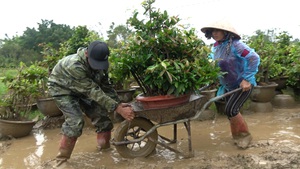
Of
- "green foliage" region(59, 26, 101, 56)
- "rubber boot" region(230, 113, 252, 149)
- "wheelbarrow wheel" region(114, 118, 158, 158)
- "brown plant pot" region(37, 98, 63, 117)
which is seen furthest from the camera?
"green foliage" region(59, 26, 101, 56)

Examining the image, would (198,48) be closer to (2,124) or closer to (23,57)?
(2,124)

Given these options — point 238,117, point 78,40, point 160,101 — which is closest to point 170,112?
point 160,101

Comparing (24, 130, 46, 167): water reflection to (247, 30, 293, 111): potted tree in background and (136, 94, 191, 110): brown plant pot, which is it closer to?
(136, 94, 191, 110): brown plant pot

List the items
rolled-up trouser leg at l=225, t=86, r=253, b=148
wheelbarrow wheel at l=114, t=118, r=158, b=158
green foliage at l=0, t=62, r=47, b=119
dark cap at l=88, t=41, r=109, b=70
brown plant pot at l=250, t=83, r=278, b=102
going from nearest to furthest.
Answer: dark cap at l=88, t=41, r=109, b=70, wheelbarrow wheel at l=114, t=118, r=158, b=158, rolled-up trouser leg at l=225, t=86, r=253, b=148, green foliage at l=0, t=62, r=47, b=119, brown plant pot at l=250, t=83, r=278, b=102

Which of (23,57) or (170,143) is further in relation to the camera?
(23,57)

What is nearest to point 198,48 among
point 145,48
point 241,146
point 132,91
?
point 145,48

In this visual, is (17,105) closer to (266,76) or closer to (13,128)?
Result: (13,128)

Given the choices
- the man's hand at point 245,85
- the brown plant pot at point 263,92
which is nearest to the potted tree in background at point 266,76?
the brown plant pot at point 263,92

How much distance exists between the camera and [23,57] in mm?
31297

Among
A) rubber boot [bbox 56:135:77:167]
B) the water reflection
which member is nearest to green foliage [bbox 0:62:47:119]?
the water reflection

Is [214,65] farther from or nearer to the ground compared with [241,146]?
farther from the ground

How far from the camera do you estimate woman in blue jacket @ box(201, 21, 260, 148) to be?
14.2 feet

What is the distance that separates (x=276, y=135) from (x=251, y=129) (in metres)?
0.51

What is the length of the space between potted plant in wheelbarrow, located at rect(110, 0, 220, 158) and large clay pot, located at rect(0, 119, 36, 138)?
7.87 ft
